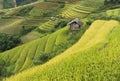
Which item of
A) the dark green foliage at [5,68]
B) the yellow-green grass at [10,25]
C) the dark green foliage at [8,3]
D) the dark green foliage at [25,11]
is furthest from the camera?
the dark green foliage at [8,3]

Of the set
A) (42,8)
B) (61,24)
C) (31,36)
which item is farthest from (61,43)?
(42,8)

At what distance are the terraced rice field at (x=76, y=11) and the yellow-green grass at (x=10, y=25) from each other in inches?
479

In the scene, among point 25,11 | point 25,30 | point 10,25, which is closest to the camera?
point 25,30

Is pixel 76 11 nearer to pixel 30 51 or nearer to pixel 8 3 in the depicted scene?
pixel 30 51

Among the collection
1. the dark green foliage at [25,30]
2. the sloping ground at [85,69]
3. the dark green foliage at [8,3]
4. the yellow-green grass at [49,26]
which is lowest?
the dark green foliage at [8,3]

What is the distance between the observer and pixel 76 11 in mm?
72312

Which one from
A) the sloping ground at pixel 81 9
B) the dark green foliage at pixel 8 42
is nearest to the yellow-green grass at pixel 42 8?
the sloping ground at pixel 81 9

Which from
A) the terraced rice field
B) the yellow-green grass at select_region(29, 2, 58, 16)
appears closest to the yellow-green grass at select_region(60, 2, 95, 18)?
the terraced rice field

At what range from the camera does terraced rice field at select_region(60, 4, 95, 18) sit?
6931 cm

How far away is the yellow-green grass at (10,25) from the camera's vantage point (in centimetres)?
7490

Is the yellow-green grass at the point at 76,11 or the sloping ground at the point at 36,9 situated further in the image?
the sloping ground at the point at 36,9

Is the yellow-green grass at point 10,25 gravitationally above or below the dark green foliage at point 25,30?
below

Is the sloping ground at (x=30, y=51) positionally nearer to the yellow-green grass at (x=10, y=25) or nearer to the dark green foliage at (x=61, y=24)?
the dark green foliage at (x=61, y=24)

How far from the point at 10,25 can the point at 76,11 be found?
60.8 ft
